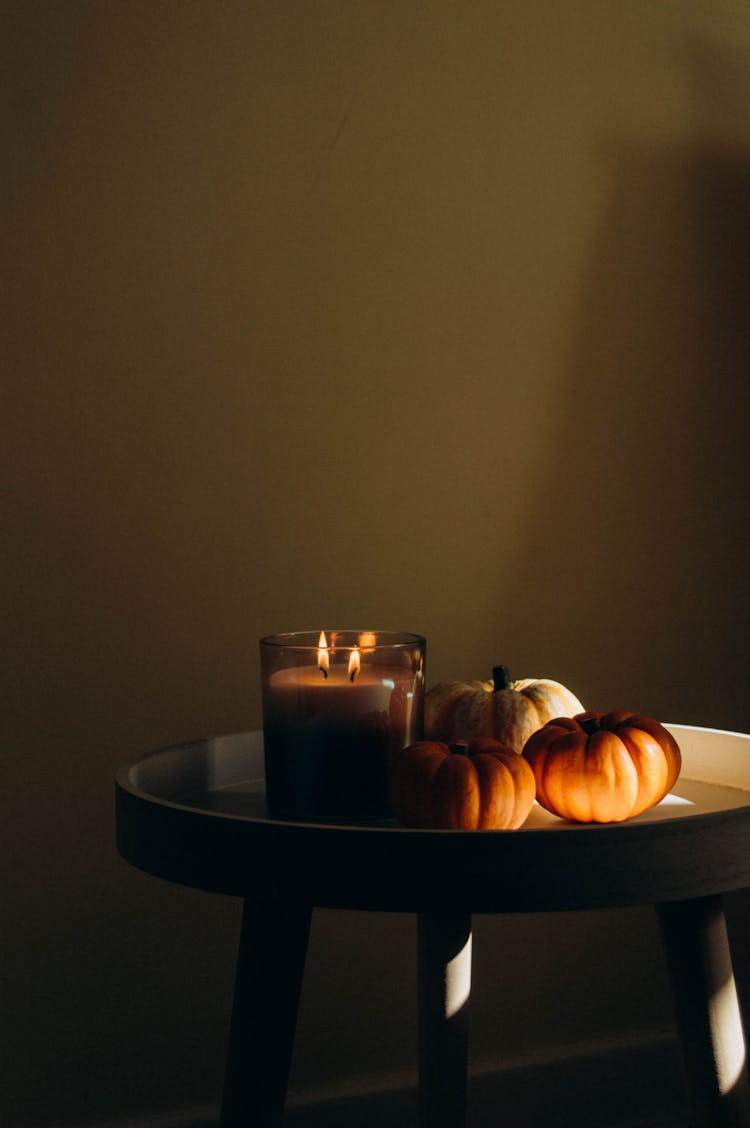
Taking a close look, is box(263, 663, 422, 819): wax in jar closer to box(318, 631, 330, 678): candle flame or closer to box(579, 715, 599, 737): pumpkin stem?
box(318, 631, 330, 678): candle flame

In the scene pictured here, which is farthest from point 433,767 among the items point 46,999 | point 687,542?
point 687,542

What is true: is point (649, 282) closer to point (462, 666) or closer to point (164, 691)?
point (462, 666)

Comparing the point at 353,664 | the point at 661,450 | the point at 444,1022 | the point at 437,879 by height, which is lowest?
the point at 444,1022

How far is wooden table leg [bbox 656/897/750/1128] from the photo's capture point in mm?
790

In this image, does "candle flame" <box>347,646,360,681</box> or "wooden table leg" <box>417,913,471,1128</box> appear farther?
"wooden table leg" <box>417,913,471,1128</box>

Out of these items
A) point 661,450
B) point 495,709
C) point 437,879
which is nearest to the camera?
point 437,879

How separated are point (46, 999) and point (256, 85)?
3.30ft

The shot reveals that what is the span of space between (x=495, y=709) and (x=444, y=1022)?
27cm

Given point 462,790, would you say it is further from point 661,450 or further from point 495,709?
point 661,450

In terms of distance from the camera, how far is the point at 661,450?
1.41 meters

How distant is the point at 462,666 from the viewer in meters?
1.33

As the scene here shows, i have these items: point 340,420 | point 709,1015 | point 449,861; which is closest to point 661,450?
Answer: point 340,420

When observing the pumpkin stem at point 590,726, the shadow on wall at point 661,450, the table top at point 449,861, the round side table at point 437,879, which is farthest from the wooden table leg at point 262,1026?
the shadow on wall at point 661,450

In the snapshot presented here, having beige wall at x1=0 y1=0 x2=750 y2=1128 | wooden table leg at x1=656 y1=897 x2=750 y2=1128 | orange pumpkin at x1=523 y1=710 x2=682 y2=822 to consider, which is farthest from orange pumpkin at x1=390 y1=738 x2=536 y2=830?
beige wall at x1=0 y1=0 x2=750 y2=1128
